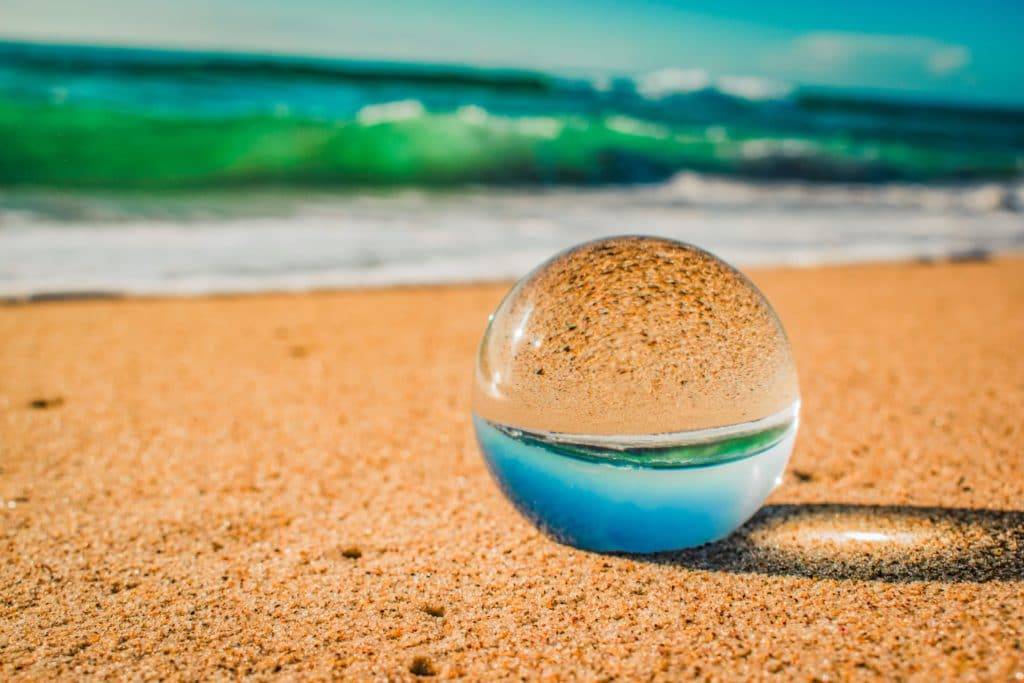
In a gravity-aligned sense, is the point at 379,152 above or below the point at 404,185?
above

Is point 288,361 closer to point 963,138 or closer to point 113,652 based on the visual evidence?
point 113,652

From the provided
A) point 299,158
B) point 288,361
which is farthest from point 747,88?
point 288,361

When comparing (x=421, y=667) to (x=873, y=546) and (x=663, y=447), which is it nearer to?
(x=663, y=447)

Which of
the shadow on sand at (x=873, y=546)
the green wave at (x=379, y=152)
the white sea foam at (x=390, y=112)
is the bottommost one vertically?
the shadow on sand at (x=873, y=546)

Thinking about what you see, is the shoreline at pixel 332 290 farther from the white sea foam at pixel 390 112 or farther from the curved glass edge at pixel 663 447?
the white sea foam at pixel 390 112

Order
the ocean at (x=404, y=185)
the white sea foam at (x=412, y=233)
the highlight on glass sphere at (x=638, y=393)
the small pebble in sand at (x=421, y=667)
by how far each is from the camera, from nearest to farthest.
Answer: the small pebble in sand at (x=421, y=667)
the highlight on glass sphere at (x=638, y=393)
the white sea foam at (x=412, y=233)
the ocean at (x=404, y=185)

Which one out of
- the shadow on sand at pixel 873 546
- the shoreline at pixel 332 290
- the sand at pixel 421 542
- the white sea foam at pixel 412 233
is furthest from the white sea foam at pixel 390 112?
the shadow on sand at pixel 873 546

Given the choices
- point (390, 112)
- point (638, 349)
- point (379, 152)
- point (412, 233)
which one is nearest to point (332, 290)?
point (412, 233)
